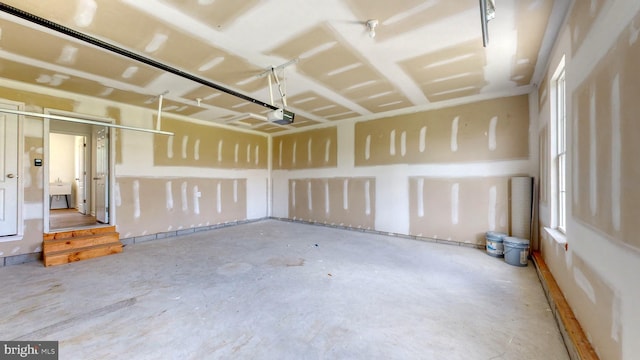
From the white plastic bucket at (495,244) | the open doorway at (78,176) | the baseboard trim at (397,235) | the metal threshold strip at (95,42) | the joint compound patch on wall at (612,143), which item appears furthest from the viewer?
the open doorway at (78,176)

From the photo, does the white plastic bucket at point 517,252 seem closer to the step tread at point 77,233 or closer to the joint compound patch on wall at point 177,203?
the joint compound patch on wall at point 177,203

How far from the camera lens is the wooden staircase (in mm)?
3837

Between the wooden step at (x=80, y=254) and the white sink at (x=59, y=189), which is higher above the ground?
the white sink at (x=59, y=189)

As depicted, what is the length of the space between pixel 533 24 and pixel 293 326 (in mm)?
3597

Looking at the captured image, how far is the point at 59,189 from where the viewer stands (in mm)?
7512

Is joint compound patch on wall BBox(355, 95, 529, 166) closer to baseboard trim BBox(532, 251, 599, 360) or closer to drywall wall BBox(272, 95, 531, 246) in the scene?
drywall wall BBox(272, 95, 531, 246)

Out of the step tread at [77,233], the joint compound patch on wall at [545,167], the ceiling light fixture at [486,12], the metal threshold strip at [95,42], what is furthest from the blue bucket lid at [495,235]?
the step tread at [77,233]

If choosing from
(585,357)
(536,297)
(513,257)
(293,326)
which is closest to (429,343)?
(585,357)

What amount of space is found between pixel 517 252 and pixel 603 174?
2542mm

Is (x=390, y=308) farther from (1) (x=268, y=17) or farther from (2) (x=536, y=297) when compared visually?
(1) (x=268, y=17)

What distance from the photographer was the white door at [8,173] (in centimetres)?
383

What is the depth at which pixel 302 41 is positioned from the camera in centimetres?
276

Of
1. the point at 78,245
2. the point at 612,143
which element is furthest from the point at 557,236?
the point at 78,245

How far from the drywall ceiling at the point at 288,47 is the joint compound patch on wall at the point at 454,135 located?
0.32m
